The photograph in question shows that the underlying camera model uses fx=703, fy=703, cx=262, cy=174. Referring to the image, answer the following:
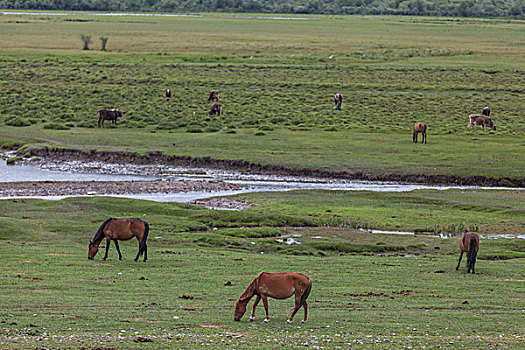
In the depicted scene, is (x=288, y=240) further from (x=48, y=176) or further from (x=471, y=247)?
(x=48, y=176)

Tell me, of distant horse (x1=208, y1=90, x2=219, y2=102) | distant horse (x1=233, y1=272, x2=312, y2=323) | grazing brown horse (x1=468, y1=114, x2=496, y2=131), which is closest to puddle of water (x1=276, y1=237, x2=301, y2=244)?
distant horse (x1=233, y1=272, x2=312, y2=323)

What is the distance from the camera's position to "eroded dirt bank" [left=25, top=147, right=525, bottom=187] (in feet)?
131

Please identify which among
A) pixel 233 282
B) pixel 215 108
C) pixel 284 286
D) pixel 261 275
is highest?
pixel 261 275

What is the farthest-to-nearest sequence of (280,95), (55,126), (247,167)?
(280,95), (55,126), (247,167)

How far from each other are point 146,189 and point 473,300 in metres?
22.9

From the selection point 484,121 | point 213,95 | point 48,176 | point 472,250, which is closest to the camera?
point 472,250

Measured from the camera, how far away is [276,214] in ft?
103

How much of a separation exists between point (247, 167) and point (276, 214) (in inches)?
489

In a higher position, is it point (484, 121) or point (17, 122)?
point (484, 121)

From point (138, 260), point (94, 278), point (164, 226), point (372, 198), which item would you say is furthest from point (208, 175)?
point (94, 278)

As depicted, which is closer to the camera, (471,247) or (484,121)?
(471,247)

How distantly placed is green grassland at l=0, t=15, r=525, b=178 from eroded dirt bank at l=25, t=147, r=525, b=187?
65cm

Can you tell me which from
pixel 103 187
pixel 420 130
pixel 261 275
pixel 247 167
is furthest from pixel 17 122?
pixel 261 275

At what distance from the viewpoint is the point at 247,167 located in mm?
43375
